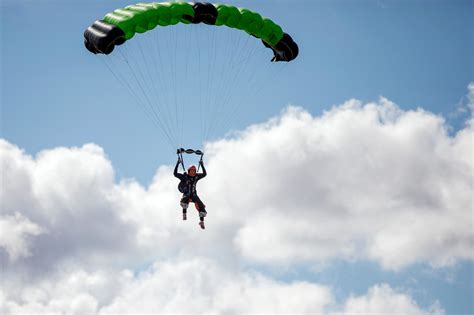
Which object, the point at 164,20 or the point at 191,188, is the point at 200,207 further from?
the point at 164,20

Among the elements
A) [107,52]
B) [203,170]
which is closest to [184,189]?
[203,170]

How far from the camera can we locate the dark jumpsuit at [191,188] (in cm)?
4044

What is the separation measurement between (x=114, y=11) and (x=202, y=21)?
4229mm

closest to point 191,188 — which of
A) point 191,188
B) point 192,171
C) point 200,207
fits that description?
point 191,188

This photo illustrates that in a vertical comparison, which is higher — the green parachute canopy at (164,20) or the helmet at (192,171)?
the green parachute canopy at (164,20)

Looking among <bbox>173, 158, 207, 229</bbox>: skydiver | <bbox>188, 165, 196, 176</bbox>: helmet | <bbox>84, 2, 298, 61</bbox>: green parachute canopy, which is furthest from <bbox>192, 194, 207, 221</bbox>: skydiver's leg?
<bbox>84, 2, 298, 61</bbox>: green parachute canopy

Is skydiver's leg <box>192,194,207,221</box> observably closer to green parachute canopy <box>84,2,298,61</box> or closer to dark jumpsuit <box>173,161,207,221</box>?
dark jumpsuit <box>173,161,207,221</box>

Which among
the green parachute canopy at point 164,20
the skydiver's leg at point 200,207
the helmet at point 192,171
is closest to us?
the green parachute canopy at point 164,20

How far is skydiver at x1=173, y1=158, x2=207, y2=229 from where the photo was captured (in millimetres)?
40438

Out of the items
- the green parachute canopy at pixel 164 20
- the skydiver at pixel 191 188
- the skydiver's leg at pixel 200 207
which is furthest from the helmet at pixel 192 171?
the green parachute canopy at pixel 164 20

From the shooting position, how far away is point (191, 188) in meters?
40.6

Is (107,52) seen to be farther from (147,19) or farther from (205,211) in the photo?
(205,211)

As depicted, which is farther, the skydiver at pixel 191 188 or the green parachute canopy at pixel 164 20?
the skydiver at pixel 191 188

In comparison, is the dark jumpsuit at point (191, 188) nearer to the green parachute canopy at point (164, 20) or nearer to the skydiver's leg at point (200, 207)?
the skydiver's leg at point (200, 207)
